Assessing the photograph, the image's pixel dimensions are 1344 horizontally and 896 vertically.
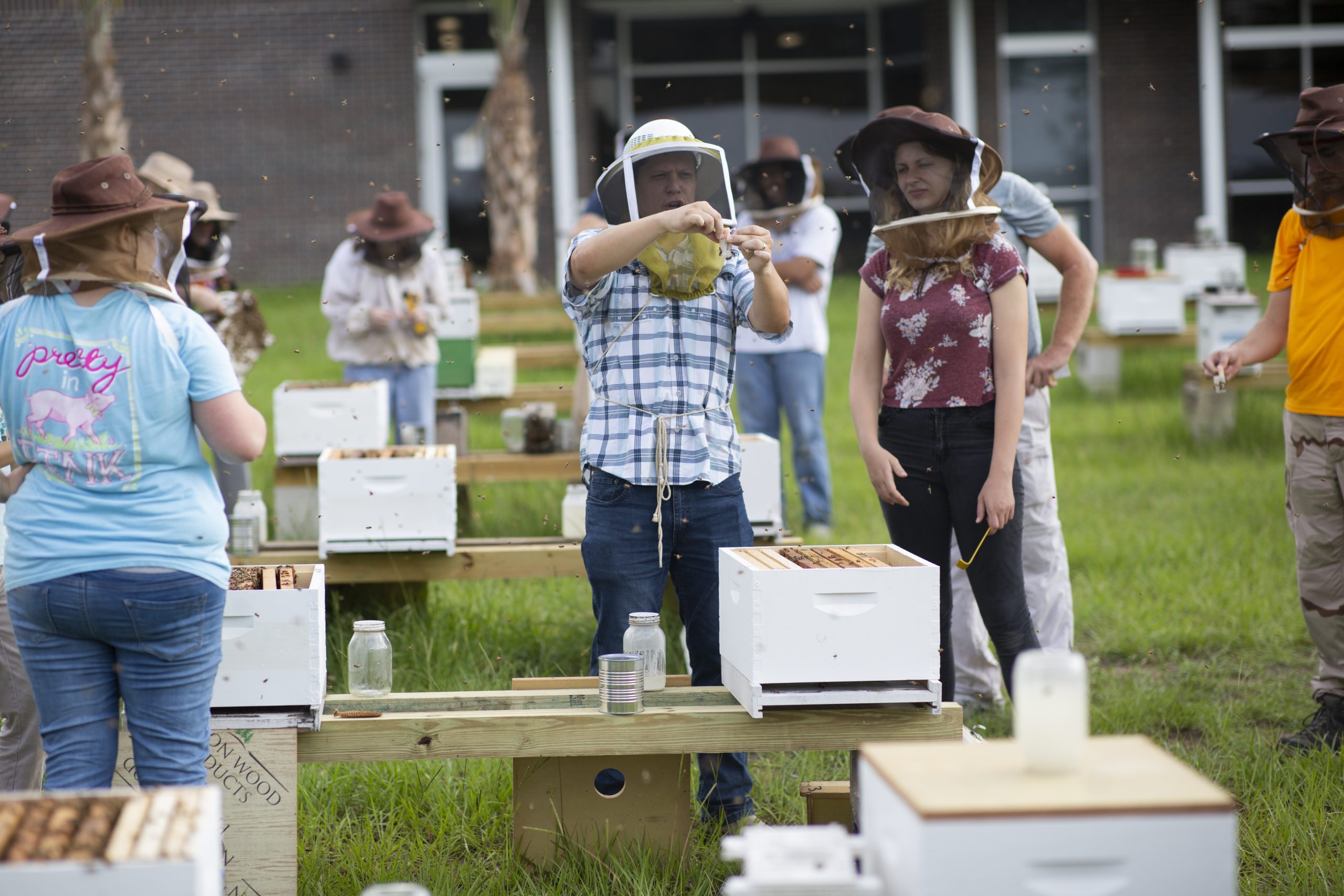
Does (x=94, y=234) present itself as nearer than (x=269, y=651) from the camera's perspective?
Yes

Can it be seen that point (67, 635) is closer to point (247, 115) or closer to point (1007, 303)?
point (1007, 303)

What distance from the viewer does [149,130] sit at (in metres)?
16.6

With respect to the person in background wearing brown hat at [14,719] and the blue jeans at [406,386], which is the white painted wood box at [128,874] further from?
the blue jeans at [406,386]

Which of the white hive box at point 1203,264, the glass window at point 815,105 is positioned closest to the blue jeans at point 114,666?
the white hive box at point 1203,264

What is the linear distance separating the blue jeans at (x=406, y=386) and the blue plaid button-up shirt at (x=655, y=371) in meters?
3.73

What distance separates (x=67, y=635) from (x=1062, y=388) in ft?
34.4

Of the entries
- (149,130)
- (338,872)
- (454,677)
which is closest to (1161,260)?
(149,130)

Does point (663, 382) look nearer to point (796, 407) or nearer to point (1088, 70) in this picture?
point (796, 407)

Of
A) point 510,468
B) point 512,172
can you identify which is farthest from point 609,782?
point 512,172

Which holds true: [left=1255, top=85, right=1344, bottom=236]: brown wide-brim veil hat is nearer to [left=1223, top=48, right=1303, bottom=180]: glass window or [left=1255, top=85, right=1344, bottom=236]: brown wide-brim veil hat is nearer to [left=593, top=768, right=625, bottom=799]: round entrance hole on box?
[left=593, top=768, right=625, bottom=799]: round entrance hole on box

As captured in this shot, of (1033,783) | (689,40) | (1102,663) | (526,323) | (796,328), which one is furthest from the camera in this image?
(689,40)

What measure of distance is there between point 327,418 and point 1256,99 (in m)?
15.3

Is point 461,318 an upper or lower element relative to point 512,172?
lower

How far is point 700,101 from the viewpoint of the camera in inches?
694
